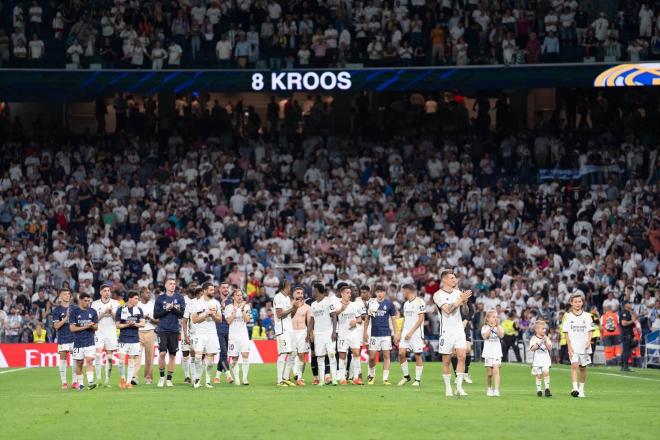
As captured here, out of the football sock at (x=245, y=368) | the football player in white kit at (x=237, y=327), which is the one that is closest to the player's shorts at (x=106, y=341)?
the football player in white kit at (x=237, y=327)

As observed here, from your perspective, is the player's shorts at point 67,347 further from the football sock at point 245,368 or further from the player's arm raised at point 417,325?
the player's arm raised at point 417,325

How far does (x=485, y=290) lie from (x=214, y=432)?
2210cm

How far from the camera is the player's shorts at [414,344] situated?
2600cm

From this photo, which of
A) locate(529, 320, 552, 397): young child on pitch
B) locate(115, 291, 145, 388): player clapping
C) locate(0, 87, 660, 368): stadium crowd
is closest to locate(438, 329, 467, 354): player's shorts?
locate(529, 320, 552, 397): young child on pitch

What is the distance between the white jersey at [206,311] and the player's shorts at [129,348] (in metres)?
1.22

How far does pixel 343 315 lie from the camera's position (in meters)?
26.3

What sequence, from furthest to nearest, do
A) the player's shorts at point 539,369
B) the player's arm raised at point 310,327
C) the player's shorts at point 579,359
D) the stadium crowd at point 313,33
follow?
the stadium crowd at point 313,33 → the player's arm raised at point 310,327 → the player's shorts at point 579,359 → the player's shorts at point 539,369

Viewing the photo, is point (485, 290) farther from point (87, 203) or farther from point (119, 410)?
point (119, 410)

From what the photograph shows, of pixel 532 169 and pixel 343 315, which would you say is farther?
pixel 532 169

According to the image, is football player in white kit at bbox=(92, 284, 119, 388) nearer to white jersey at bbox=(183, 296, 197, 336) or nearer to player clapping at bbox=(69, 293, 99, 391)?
player clapping at bbox=(69, 293, 99, 391)

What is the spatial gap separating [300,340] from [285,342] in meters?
0.33

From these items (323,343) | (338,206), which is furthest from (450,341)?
(338,206)

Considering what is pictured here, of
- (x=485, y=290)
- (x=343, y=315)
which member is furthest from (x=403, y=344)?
(x=485, y=290)

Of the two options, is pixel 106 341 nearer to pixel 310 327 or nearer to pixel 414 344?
pixel 310 327
